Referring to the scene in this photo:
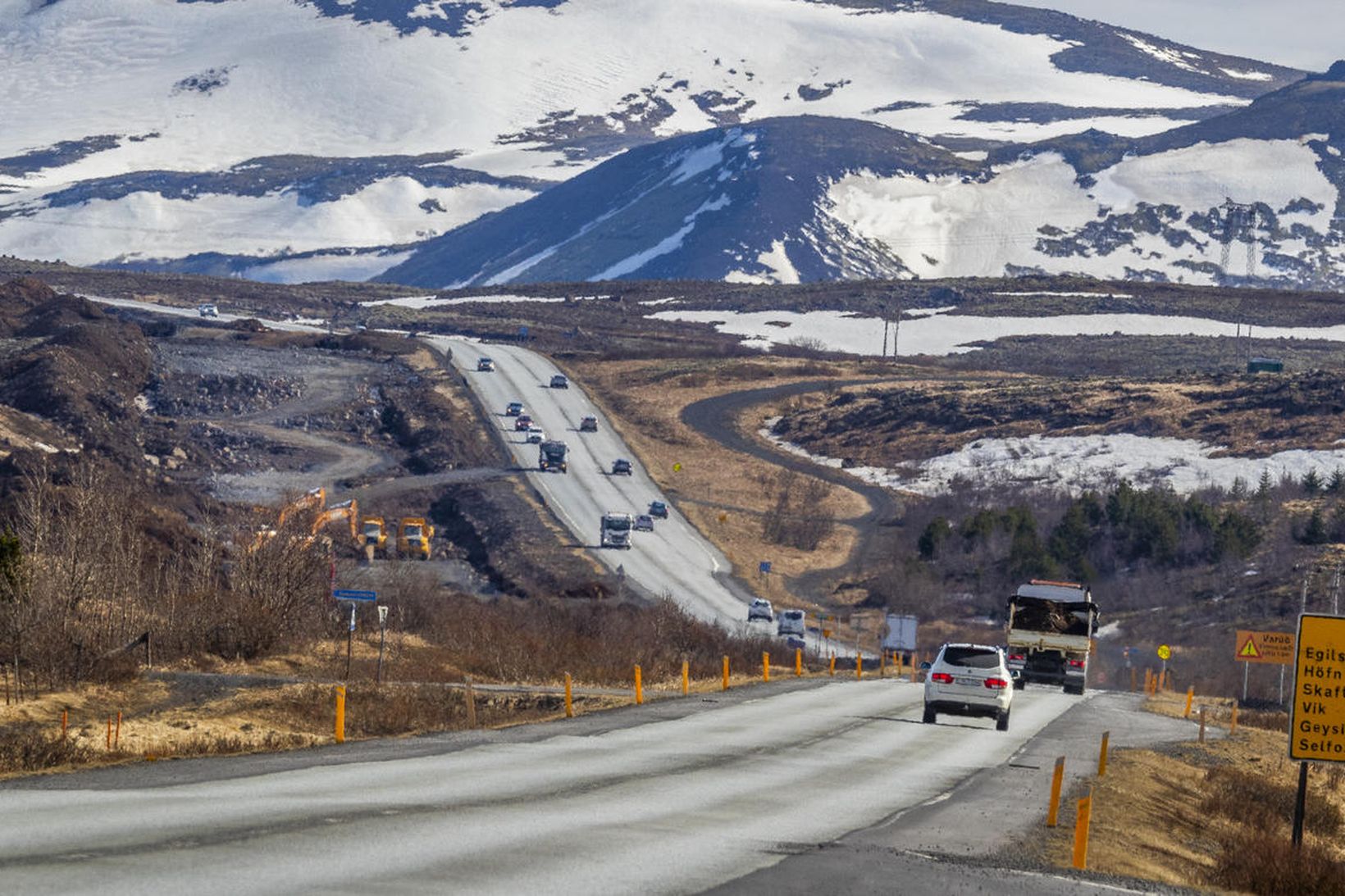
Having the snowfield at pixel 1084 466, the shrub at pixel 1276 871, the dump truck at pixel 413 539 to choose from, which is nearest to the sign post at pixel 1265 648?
the shrub at pixel 1276 871

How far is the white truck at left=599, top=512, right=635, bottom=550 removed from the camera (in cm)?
8269

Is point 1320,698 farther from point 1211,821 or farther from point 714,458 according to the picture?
point 714,458

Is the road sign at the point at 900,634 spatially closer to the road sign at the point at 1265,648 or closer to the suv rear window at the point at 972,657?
the road sign at the point at 1265,648

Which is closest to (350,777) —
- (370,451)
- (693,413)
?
(370,451)

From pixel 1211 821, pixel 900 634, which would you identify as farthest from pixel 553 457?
pixel 1211 821

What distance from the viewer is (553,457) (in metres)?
99.8

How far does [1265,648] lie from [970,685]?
15.6 m

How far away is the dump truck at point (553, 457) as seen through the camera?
99562 mm

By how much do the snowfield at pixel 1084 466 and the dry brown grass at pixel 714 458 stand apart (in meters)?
6.84

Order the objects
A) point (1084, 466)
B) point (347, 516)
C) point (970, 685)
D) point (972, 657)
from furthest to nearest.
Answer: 1. point (1084, 466)
2. point (347, 516)
3. point (972, 657)
4. point (970, 685)

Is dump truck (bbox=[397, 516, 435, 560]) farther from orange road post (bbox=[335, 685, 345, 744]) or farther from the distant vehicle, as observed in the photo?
orange road post (bbox=[335, 685, 345, 744])

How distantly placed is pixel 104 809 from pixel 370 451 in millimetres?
83590

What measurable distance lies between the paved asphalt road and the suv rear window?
4.26m

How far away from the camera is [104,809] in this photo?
18297mm
